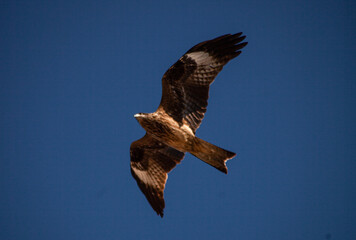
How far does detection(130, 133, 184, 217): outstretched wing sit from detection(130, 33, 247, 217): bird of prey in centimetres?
2

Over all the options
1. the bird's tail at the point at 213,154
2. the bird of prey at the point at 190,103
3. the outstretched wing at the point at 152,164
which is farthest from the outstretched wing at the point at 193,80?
the outstretched wing at the point at 152,164

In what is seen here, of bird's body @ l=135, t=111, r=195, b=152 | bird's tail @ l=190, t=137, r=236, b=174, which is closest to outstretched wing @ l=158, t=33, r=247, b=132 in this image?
bird's body @ l=135, t=111, r=195, b=152

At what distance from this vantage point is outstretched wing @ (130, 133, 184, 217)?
4820mm

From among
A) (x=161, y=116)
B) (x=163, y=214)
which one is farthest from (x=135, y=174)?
(x=161, y=116)

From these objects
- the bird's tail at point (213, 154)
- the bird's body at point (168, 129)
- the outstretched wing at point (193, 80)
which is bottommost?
the bird's tail at point (213, 154)

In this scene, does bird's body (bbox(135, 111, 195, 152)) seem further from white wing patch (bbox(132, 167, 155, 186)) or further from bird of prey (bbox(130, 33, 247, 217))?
white wing patch (bbox(132, 167, 155, 186))

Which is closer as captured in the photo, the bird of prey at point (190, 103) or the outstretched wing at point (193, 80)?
the bird of prey at point (190, 103)

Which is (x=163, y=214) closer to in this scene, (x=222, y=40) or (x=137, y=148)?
(x=137, y=148)

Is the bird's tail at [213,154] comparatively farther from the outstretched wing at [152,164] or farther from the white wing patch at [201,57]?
the white wing patch at [201,57]

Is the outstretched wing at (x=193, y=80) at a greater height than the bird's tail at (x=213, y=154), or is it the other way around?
the outstretched wing at (x=193, y=80)

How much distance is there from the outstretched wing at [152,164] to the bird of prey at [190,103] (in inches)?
0.9

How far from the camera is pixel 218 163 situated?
157 inches

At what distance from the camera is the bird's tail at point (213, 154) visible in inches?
156

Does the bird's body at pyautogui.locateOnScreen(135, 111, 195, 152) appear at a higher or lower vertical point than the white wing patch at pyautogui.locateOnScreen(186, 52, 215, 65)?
lower
